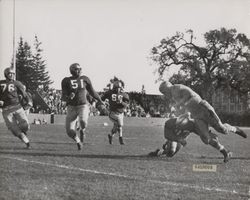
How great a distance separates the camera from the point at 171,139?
6066mm

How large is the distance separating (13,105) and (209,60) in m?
3.91

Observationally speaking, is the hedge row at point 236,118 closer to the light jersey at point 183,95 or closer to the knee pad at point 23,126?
the light jersey at point 183,95

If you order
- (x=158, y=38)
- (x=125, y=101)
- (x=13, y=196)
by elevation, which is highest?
(x=158, y=38)

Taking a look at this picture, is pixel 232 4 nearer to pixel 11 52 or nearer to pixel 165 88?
pixel 165 88

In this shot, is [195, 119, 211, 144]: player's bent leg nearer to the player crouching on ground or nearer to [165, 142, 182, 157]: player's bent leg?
the player crouching on ground

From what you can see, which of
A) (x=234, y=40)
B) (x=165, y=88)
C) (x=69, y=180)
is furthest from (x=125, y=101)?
(x=69, y=180)

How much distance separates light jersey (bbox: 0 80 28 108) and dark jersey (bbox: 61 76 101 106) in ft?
1.81

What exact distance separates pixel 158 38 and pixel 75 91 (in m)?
1.29

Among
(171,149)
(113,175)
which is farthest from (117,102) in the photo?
(113,175)

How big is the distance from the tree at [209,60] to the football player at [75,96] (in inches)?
40.9

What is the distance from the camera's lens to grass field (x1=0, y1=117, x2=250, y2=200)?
13.7 ft

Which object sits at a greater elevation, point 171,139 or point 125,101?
point 125,101

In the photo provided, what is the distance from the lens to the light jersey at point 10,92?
6258 mm

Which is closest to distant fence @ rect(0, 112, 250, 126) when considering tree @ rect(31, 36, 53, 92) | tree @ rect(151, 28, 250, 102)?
tree @ rect(151, 28, 250, 102)
